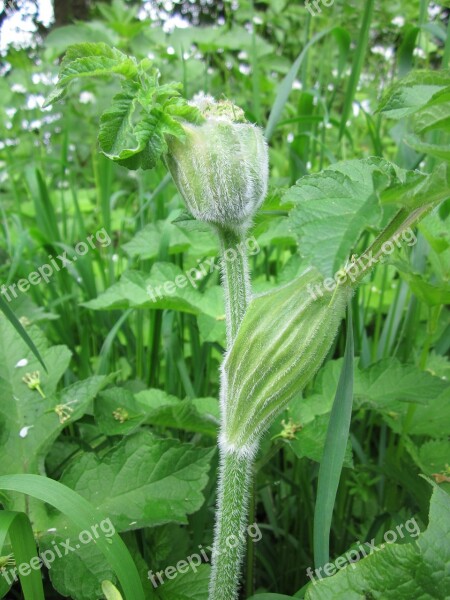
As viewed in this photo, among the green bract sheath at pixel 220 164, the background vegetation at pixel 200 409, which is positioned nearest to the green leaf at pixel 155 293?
the background vegetation at pixel 200 409

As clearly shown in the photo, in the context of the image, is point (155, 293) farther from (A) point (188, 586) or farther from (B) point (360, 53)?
(B) point (360, 53)

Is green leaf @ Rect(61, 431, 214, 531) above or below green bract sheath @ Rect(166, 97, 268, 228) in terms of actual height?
below

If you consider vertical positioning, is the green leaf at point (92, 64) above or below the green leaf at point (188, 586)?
above

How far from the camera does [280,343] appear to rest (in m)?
1.04

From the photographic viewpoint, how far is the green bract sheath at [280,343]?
40.8 inches

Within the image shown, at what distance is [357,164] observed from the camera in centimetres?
99

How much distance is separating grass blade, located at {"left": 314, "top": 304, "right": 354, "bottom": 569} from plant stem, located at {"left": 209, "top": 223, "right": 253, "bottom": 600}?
0.15 m

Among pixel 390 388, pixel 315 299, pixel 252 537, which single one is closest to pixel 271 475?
pixel 252 537

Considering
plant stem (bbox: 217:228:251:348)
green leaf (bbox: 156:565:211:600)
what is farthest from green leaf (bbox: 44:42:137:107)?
green leaf (bbox: 156:565:211:600)

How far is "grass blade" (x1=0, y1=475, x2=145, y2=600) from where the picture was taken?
1020 millimetres

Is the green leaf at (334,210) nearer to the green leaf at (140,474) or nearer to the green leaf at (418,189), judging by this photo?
the green leaf at (418,189)

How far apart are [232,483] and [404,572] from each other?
0.36 m

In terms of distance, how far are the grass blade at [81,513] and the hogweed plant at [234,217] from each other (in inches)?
7.7

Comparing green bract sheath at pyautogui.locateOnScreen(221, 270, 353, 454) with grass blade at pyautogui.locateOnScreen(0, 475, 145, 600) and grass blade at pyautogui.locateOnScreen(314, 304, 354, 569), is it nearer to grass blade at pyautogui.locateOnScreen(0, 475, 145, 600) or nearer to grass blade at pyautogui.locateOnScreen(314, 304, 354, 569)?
grass blade at pyautogui.locateOnScreen(314, 304, 354, 569)
